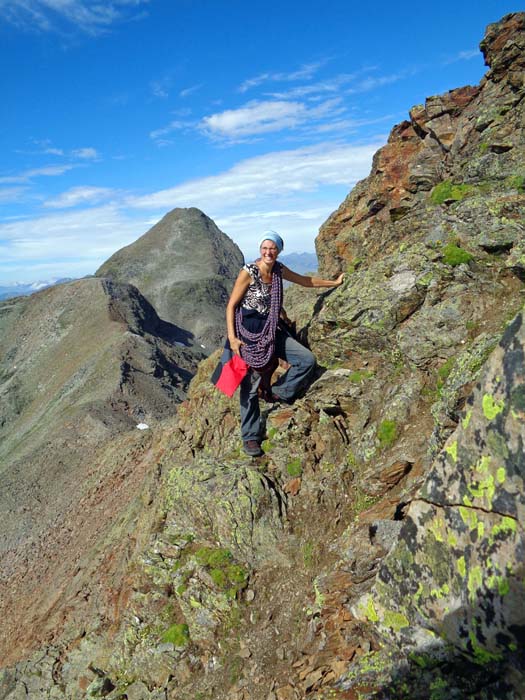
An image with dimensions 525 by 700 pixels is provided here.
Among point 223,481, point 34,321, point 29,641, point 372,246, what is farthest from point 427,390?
point 34,321

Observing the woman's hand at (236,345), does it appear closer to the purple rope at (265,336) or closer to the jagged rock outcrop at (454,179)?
the purple rope at (265,336)

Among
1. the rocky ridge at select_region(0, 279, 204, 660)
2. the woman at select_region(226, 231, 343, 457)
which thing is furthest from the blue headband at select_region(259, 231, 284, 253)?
the rocky ridge at select_region(0, 279, 204, 660)

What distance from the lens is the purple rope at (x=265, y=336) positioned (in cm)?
1020

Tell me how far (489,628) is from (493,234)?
9246 millimetres

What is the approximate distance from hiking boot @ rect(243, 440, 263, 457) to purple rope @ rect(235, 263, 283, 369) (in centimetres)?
193

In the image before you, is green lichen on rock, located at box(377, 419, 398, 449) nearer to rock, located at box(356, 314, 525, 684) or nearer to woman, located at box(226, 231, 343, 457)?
woman, located at box(226, 231, 343, 457)

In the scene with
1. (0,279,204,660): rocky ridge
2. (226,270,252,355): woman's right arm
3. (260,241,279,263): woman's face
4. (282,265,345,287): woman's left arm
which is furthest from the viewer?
(0,279,204,660): rocky ridge

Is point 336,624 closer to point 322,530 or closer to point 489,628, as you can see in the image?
point 322,530

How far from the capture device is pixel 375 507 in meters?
8.65

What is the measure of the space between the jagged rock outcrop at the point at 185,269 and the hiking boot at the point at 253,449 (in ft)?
256

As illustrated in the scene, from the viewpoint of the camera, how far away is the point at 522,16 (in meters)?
15.2

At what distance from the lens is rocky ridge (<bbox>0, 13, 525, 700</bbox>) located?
432 cm

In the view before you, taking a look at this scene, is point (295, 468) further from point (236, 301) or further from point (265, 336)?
point (236, 301)

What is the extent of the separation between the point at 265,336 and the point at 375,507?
4281mm
